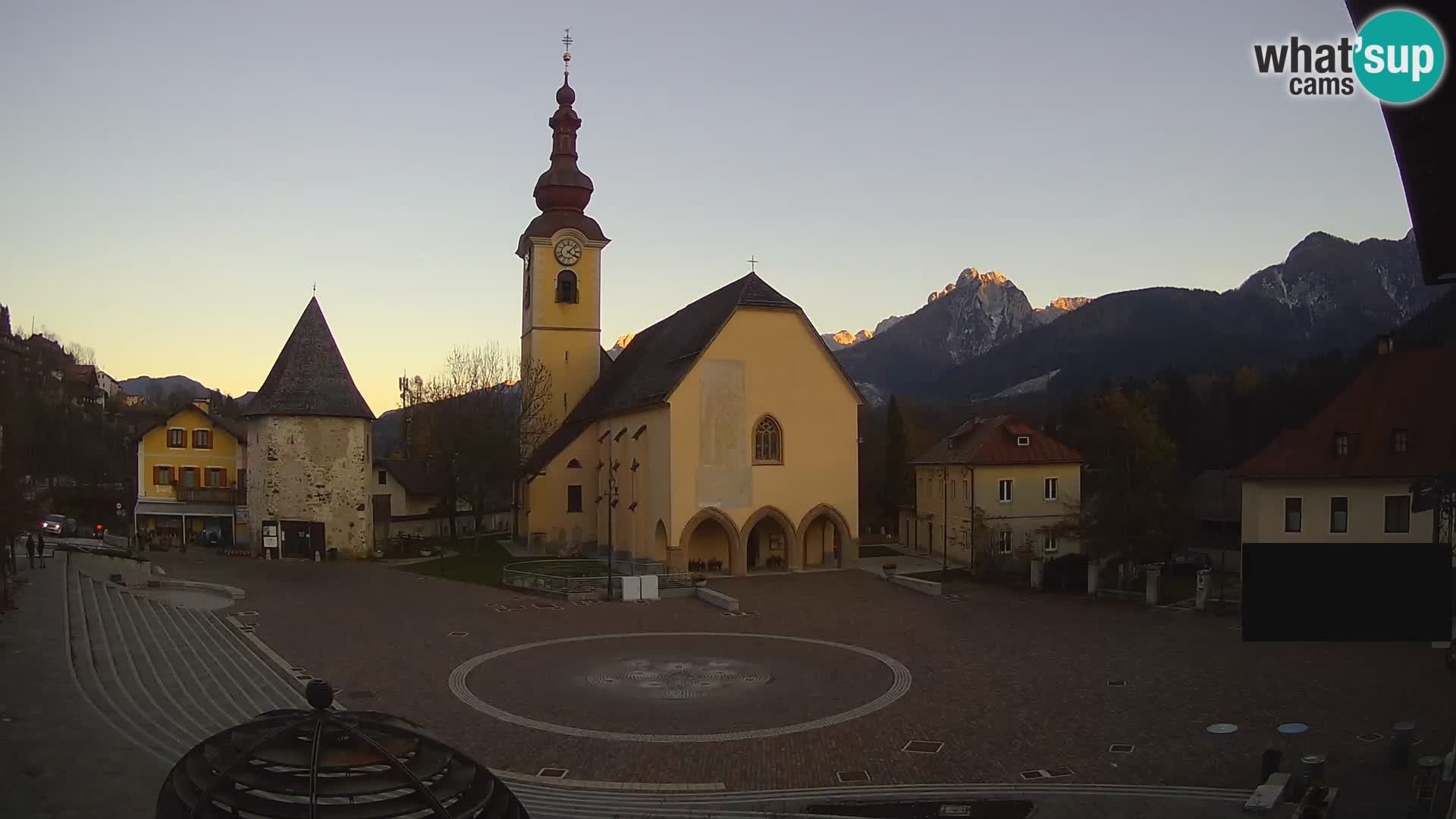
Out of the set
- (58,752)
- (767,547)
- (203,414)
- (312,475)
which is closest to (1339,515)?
(767,547)

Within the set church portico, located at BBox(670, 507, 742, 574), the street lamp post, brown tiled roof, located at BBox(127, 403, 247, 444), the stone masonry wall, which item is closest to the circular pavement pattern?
church portico, located at BBox(670, 507, 742, 574)

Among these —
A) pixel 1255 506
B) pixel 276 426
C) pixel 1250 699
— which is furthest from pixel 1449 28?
pixel 276 426

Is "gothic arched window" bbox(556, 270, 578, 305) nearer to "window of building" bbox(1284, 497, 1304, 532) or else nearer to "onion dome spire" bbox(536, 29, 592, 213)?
"onion dome spire" bbox(536, 29, 592, 213)

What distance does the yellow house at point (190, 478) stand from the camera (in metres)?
54.6

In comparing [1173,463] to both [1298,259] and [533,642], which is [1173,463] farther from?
[1298,259]

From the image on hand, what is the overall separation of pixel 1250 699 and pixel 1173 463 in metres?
18.1

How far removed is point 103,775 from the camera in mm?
11758

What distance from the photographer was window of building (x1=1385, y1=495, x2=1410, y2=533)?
105 ft

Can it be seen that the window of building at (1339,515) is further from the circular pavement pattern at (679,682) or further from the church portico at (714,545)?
the church portico at (714,545)

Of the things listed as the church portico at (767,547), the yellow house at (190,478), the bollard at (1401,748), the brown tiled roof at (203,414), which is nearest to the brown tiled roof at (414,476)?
the brown tiled roof at (203,414)

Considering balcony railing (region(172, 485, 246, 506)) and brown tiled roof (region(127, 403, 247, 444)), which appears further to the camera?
brown tiled roof (region(127, 403, 247, 444))

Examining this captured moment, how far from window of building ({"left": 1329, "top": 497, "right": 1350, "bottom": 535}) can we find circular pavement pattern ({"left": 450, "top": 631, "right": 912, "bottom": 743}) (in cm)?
1812

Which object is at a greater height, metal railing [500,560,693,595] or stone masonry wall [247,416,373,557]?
stone masonry wall [247,416,373,557]

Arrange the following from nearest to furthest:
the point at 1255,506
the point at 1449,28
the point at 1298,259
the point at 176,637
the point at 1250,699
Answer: the point at 1449,28
the point at 1250,699
the point at 176,637
the point at 1255,506
the point at 1298,259
